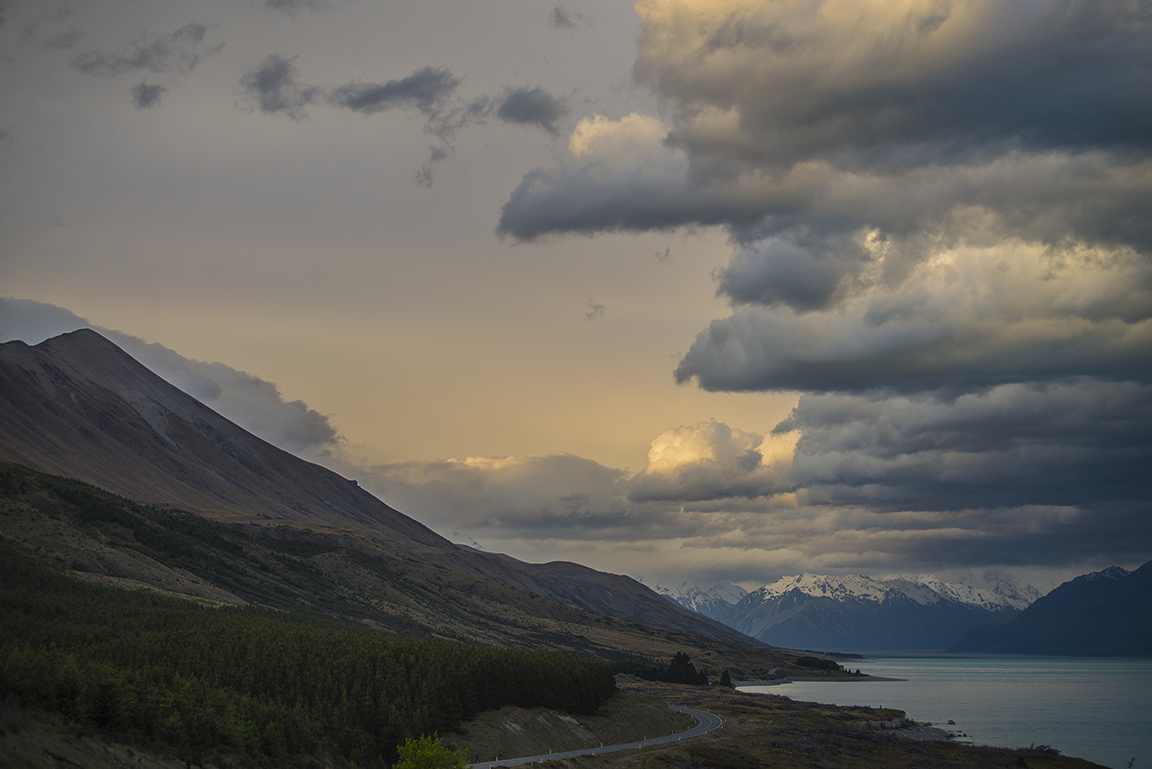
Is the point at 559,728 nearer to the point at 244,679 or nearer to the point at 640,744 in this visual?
the point at 640,744

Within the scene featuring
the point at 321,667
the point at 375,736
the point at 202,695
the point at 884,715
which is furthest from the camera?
the point at 884,715

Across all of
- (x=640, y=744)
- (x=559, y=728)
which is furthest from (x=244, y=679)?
(x=640, y=744)

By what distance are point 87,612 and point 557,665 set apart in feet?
232

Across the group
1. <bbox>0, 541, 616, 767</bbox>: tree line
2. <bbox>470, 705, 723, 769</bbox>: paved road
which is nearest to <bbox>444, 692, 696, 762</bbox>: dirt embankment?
<bbox>470, 705, 723, 769</bbox>: paved road

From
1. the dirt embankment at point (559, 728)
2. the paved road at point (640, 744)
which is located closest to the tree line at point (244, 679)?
the dirt embankment at point (559, 728)

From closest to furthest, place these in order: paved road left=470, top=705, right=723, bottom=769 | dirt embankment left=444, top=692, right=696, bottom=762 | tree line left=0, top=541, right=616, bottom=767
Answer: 1. tree line left=0, top=541, right=616, bottom=767
2. paved road left=470, top=705, right=723, bottom=769
3. dirt embankment left=444, top=692, right=696, bottom=762

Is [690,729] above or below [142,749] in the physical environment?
below

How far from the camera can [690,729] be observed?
479ft

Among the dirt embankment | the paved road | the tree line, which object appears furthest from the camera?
the dirt embankment

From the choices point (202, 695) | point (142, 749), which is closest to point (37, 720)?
point (142, 749)

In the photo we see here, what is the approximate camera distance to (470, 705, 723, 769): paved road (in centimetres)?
10256

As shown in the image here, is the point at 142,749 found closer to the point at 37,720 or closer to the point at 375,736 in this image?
the point at 37,720

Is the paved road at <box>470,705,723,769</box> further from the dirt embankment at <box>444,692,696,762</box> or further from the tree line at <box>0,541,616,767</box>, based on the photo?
the tree line at <box>0,541,616,767</box>

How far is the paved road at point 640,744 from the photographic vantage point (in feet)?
336
